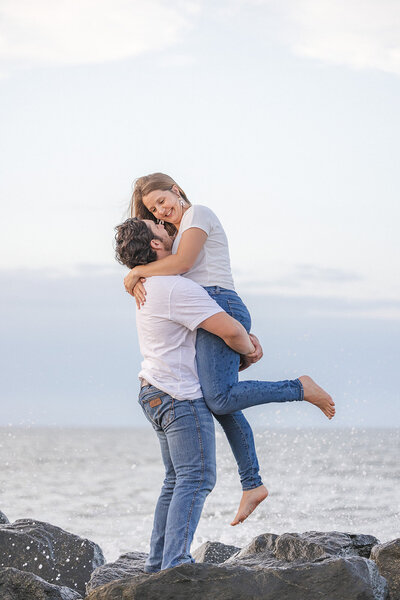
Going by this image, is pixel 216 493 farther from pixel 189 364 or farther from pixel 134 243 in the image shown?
pixel 134 243

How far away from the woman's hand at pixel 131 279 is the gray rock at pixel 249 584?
58.3 inches

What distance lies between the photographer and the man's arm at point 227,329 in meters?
4.27

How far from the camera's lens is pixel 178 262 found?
4.38 meters

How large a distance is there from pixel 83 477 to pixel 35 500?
7146 mm

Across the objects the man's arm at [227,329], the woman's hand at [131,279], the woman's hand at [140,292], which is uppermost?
the woman's hand at [131,279]

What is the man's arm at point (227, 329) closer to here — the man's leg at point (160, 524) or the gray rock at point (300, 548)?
the man's leg at point (160, 524)

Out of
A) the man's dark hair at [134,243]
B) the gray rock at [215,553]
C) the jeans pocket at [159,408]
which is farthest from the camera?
the gray rock at [215,553]

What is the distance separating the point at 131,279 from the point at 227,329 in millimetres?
600

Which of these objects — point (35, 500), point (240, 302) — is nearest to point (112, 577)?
point (240, 302)

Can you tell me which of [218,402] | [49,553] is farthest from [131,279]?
[49,553]

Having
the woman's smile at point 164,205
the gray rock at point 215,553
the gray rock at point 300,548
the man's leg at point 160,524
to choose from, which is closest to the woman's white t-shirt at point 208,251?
the woman's smile at point 164,205

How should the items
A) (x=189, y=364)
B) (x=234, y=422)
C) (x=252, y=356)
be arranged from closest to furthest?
(x=189, y=364) < (x=234, y=422) < (x=252, y=356)

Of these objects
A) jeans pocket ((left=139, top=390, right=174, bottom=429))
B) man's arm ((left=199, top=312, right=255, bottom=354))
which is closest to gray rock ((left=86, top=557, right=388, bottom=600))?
jeans pocket ((left=139, top=390, right=174, bottom=429))

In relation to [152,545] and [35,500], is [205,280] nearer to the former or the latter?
[152,545]
